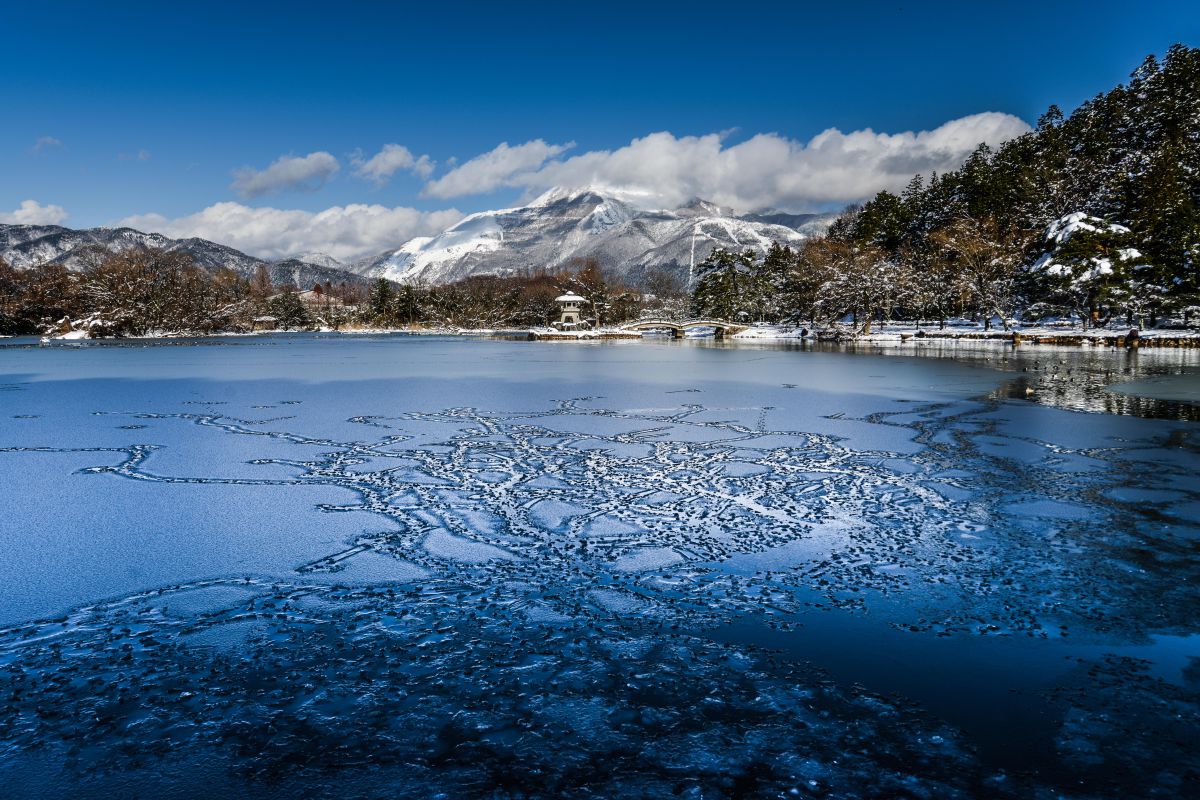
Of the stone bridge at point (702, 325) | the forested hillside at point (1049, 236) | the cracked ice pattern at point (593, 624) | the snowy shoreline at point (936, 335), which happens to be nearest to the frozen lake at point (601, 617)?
the cracked ice pattern at point (593, 624)

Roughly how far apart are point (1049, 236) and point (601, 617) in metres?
52.3

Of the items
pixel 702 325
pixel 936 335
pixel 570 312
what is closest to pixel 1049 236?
pixel 936 335

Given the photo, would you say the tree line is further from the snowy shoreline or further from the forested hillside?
the forested hillside

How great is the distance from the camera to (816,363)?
2828cm

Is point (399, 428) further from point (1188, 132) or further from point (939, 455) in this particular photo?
point (1188, 132)

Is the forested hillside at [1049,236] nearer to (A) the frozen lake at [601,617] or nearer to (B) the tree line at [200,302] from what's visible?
(B) the tree line at [200,302]

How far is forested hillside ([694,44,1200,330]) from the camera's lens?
1574 inches

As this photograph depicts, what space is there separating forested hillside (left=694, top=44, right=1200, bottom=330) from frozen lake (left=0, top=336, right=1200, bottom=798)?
37209 mm

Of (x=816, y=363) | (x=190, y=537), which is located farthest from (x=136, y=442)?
(x=816, y=363)

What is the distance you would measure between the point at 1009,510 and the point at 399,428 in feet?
28.8

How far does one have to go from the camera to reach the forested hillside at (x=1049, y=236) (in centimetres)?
3997

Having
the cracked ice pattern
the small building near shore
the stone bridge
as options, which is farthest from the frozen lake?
the small building near shore

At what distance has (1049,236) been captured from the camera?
153ft

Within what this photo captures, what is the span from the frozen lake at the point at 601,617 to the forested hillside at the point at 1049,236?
37209 mm
